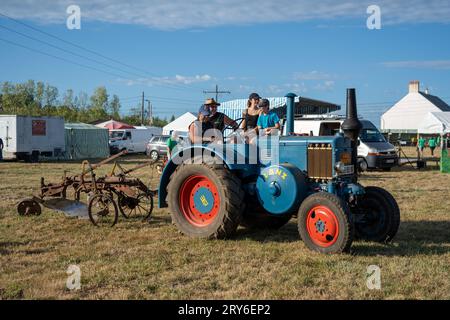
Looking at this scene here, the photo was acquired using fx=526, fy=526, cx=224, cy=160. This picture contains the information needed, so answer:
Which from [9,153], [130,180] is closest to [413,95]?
[9,153]

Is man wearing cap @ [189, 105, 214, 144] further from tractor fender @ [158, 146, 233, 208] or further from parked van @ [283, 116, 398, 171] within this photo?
parked van @ [283, 116, 398, 171]

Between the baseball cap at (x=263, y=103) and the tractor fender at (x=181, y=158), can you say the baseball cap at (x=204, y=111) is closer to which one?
the tractor fender at (x=181, y=158)

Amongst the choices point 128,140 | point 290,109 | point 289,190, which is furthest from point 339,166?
point 128,140

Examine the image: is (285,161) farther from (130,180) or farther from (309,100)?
(309,100)

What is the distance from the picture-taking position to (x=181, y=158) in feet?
23.8

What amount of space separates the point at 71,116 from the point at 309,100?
39785mm

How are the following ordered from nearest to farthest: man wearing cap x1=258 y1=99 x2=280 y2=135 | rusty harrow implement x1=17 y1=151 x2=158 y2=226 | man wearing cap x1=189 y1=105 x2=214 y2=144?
man wearing cap x1=258 y1=99 x2=280 y2=135 < man wearing cap x1=189 y1=105 x2=214 y2=144 < rusty harrow implement x1=17 y1=151 x2=158 y2=226

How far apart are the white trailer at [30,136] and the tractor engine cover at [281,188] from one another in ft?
64.5

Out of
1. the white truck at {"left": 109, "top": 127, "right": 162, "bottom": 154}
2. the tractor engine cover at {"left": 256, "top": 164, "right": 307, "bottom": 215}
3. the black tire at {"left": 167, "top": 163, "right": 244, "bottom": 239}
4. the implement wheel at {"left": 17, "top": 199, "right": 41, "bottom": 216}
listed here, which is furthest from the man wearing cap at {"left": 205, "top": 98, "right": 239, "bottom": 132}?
the white truck at {"left": 109, "top": 127, "right": 162, "bottom": 154}

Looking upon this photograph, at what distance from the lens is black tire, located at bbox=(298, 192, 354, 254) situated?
565 cm

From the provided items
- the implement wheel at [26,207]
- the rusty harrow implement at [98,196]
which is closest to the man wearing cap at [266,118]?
the rusty harrow implement at [98,196]

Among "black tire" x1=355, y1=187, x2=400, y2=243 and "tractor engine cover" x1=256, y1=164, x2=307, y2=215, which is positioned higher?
"tractor engine cover" x1=256, y1=164, x2=307, y2=215

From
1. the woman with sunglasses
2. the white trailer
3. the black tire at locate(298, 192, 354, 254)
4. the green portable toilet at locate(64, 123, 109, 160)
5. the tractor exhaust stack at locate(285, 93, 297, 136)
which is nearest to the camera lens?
the black tire at locate(298, 192, 354, 254)

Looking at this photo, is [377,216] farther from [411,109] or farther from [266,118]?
[411,109]
